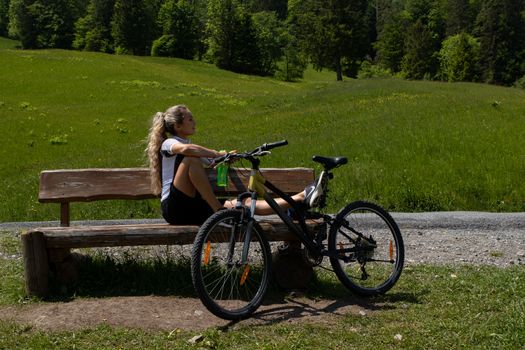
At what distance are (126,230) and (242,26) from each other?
8335cm

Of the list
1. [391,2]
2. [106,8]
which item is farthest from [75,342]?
[391,2]

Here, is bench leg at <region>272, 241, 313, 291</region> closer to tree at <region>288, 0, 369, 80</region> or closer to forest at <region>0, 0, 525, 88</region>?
tree at <region>288, 0, 369, 80</region>

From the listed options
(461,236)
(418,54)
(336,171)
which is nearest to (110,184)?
(461,236)

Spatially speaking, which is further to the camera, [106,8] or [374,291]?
[106,8]

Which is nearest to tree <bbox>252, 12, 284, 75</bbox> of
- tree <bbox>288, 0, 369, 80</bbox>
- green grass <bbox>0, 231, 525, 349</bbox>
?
tree <bbox>288, 0, 369, 80</bbox>

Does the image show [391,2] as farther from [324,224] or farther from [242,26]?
[324,224]

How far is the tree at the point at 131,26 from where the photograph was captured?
9181 cm

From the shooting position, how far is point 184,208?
6477mm

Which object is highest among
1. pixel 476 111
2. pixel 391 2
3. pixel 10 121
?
pixel 391 2

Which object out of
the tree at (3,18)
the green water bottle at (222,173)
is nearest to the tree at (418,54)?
the tree at (3,18)

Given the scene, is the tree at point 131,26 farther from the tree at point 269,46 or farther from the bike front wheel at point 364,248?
the bike front wheel at point 364,248

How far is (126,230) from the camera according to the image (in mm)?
6227

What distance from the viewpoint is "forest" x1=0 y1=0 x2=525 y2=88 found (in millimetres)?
74875

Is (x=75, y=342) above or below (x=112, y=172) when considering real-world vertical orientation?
below
